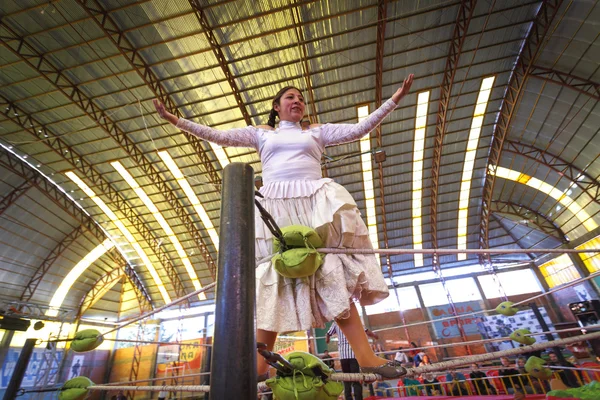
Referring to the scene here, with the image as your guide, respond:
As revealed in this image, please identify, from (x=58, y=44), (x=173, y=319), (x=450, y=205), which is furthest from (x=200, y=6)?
(x=173, y=319)

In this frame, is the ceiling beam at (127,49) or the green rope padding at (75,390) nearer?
the green rope padding at (75,390)

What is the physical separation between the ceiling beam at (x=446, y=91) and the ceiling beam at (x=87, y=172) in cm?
1478

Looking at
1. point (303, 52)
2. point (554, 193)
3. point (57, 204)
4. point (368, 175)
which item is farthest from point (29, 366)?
point (554, 193)

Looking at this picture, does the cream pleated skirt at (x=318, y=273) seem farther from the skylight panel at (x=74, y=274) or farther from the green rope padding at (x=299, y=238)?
the skylight panel at (x=74, y=274)

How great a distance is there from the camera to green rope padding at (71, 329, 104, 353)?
1528 mm

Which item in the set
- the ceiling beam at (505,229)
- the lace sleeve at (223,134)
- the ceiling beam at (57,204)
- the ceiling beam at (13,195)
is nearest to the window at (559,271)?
the ceiling beam at (505,229)

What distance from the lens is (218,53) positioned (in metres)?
9.75

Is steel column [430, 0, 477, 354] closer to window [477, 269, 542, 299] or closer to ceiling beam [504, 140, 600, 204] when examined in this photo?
window [477, 269, 542, 299]

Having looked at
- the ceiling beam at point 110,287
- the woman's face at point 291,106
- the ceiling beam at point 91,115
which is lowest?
the woman's face at point 291,106

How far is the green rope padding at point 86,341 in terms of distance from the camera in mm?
1528

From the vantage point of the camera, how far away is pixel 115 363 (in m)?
18.8

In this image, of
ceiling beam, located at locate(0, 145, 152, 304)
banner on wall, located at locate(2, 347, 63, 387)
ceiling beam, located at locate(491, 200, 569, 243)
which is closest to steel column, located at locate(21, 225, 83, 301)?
ceiling beam, located at locate(0, 145, 152, 304)

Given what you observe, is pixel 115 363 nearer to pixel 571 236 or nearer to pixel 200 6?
pixel 200 6

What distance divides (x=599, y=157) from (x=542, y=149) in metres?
2.13
